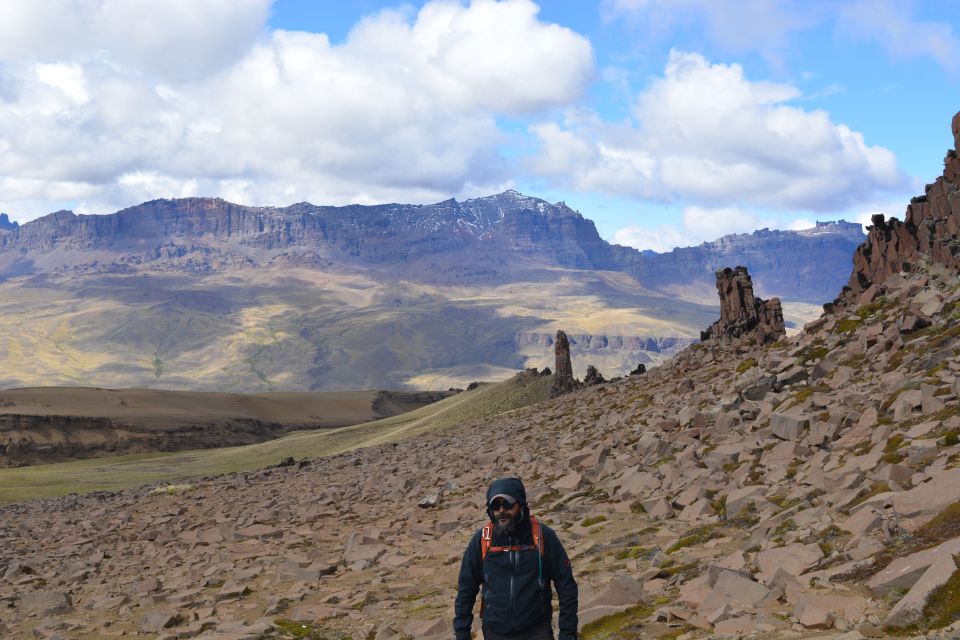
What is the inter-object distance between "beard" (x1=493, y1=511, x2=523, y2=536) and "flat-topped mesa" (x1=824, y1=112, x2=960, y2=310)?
2839 centimetres

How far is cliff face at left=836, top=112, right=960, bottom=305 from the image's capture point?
35459 millimetres

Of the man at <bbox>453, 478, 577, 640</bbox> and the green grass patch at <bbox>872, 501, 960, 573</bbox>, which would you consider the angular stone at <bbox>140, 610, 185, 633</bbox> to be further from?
the green grass patch at <bbox>872, 501, 960, 573</bbox>

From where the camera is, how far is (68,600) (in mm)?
23812

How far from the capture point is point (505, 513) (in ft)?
34.1

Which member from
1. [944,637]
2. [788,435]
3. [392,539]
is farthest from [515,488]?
[392,539]

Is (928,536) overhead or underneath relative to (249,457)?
overhead

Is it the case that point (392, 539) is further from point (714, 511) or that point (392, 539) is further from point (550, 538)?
point (550, 538)

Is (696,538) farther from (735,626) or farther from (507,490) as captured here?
(507,490)


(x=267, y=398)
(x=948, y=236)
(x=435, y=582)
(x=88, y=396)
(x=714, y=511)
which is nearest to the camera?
(x=714, y=511)

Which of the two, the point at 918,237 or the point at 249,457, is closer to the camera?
the point at 918,237

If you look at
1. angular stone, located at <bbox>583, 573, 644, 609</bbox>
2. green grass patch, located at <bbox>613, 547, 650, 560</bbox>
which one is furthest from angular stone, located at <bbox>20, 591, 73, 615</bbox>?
angular stone, located at <bbox>583, 573, 644, 609</bbox>

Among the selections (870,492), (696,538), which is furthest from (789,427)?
(870,492)

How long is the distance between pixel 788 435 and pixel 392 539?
12.4 m

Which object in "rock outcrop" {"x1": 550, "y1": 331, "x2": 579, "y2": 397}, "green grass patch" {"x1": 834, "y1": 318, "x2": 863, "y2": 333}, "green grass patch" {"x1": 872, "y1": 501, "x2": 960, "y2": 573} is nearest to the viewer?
"green grass patch" {"x1": 872, "y1": 501, "x2": 960, "y2": 573}
